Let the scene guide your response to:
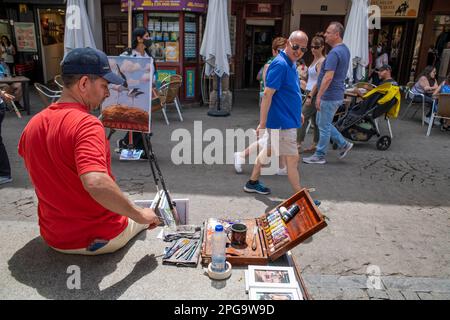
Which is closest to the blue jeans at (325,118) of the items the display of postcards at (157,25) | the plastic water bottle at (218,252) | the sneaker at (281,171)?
the sneaker at (281,171)

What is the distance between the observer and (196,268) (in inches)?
86.7

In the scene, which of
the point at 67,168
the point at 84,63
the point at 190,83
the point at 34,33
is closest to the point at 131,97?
the point at 84,63

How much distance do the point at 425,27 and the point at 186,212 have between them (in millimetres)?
12102

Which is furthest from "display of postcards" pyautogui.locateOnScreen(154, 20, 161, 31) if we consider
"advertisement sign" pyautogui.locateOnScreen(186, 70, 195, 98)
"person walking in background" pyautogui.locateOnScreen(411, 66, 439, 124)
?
"person walking in background" pyautogui.locateOnScreen(411, 66, 439, 124)

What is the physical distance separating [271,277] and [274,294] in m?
0.16

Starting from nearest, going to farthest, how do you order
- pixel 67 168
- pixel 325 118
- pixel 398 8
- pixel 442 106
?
pixel 67 168
pixel 325 118
pixel 442 106
pixel 398 8

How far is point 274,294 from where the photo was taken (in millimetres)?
1953

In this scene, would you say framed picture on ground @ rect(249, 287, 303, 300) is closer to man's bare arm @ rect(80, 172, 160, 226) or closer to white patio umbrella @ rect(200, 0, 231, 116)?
man's bare arm @ rect(80, 172, 160, 226)

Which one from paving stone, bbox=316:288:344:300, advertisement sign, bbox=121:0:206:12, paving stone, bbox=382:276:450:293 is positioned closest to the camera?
paving stone, bbox=316:288:344:300

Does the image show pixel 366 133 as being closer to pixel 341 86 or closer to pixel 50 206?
pixel 341 86

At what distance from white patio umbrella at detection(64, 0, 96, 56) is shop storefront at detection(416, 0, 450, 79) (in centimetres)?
1026

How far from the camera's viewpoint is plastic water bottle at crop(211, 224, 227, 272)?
2098 millimetres

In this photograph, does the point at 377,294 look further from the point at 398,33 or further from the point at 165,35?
the point at 398,33
